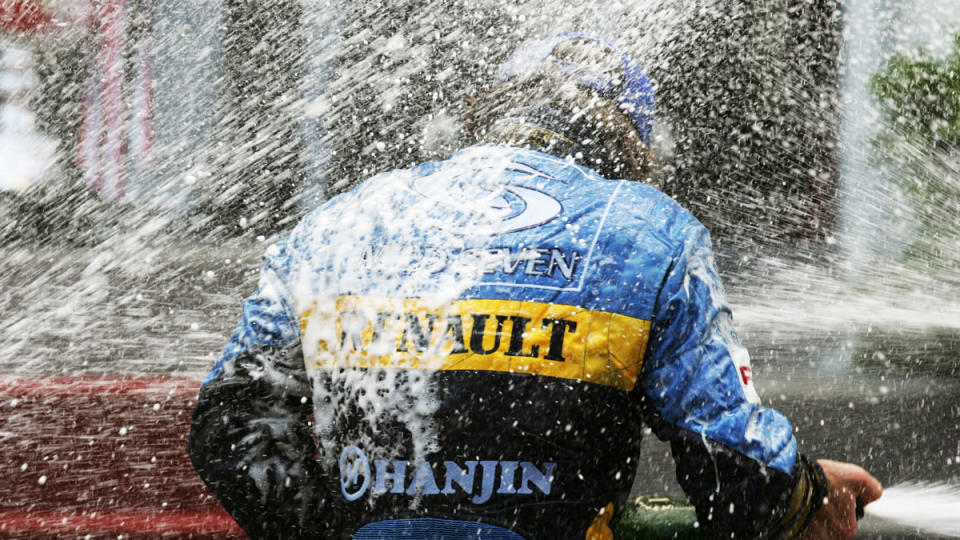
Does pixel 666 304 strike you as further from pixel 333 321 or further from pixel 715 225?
pixel 715 225

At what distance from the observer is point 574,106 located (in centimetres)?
155

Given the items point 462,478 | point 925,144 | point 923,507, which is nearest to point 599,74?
point 462,478

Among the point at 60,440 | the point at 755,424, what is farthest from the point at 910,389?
the point at 60,440

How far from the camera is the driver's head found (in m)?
1.49

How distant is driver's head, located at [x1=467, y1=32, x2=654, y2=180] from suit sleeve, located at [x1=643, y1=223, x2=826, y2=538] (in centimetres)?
35

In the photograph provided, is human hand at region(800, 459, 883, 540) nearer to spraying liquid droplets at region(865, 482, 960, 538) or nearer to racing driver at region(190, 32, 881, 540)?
racing driver at region(190, 32, 881, 540)

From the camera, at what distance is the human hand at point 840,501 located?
4.27 feet

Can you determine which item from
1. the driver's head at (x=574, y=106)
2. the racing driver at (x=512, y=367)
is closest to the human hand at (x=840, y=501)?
the racing driver at (x=512, y=367)

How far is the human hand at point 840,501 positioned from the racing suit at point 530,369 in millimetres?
64

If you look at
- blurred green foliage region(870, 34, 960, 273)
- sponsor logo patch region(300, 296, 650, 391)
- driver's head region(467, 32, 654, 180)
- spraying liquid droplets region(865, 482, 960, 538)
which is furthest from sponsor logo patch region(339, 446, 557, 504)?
blurred green foliage region(870, 34, 960, 273)

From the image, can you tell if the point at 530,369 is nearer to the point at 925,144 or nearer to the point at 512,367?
the point at 512,367

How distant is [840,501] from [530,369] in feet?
1.64

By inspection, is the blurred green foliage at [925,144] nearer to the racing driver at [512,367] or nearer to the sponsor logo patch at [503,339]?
the racing driver at [512,367]

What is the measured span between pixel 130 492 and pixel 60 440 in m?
0.19
